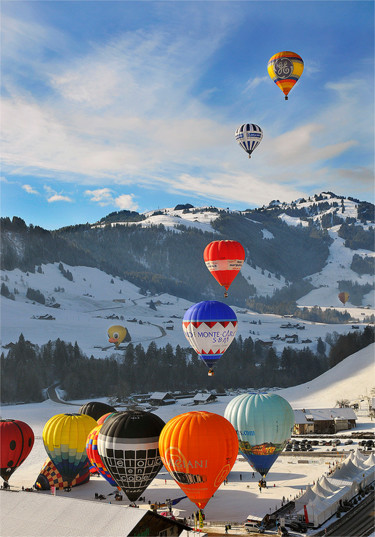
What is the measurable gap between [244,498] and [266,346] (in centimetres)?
12008

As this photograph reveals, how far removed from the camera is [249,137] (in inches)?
2835

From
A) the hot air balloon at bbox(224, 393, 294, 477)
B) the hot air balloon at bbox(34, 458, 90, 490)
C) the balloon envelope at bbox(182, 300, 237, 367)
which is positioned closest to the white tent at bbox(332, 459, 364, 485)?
the hot air balloon at bbox(224, 393, 294, 477)

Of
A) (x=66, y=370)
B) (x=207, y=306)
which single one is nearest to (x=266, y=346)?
(x=66, y=370)

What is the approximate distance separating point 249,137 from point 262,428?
1458 inches

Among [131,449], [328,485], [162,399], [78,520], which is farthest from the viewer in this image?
[162,399]

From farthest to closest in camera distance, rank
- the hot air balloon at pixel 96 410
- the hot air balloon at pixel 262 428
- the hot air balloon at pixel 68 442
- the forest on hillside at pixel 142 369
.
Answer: the forest on hillside at pixel 142 369 < the hot air balloon at pixel 96 410 < the hot air balloon at pixel 68 442 < the hot air balloon at pixel 262 428

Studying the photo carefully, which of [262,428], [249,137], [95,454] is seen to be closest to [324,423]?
[262,428]

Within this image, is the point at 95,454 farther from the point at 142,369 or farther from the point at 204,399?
the point at 142,369

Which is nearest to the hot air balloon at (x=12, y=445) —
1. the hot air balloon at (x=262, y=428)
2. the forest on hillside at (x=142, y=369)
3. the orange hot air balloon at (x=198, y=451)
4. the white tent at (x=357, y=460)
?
the orange hot air balloon at (x=198, y=451)

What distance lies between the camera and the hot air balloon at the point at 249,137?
7206cm

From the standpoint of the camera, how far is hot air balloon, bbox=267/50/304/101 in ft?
219

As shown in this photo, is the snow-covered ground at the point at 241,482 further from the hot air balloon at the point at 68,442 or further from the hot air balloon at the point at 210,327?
the hot air balloon at the point at 210,327

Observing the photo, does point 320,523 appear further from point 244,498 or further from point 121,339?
point 121,339

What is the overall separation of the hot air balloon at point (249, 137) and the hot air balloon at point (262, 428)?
34165 millimetres
